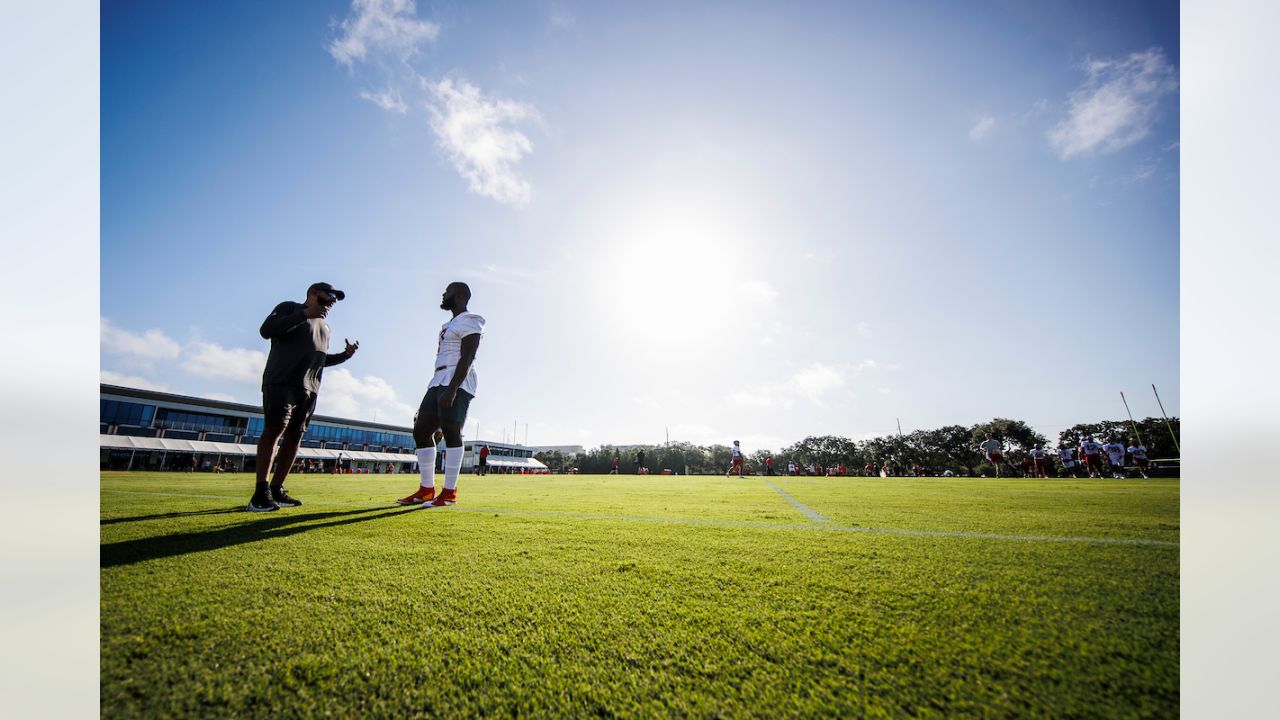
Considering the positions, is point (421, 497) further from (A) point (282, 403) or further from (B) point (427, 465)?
(A) point (282, 403)

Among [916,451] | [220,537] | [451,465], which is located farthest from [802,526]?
[916,451]

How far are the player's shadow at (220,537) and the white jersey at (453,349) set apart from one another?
1.54m

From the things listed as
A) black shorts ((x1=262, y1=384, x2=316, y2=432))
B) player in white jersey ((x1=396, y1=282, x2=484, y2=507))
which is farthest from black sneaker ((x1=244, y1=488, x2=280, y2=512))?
player in white jersey ((x1=396, y1=282, x2=484, y2=507))

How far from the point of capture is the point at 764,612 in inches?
61.9

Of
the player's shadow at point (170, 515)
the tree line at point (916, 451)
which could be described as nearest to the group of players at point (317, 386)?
the player's shadow at point (170, 515)

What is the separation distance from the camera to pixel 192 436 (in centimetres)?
4625

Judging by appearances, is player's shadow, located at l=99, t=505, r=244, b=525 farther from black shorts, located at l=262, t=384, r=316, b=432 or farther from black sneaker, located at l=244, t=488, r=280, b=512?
black shorts, located at l=262, t=384, r=316, b=432

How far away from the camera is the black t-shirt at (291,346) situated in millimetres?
4160

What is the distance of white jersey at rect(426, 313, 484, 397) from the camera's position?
489 cm

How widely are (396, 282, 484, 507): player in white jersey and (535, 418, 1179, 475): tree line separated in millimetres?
62555

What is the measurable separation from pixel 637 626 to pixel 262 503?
13.5ft

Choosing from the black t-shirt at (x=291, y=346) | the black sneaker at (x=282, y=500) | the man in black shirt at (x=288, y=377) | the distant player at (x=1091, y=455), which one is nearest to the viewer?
the man in black shirt at (x=288, y=377)

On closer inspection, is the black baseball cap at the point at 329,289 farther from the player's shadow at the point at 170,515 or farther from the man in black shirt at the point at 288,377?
the player's shadow at the point at 170,515
